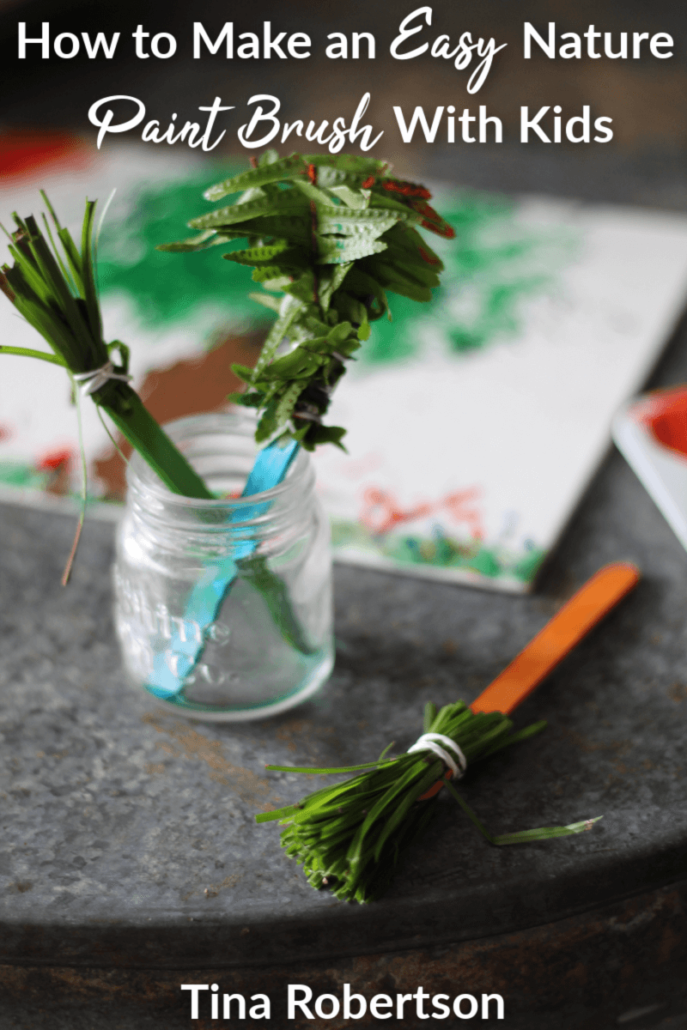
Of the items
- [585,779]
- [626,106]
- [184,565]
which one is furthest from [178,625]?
[626,106]

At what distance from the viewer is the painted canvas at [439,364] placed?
908mm

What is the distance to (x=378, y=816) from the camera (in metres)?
0.57

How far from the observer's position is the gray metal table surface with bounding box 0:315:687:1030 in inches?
22.5

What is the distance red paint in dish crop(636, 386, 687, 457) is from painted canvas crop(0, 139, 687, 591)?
0.05 metres

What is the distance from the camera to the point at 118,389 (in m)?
0.62

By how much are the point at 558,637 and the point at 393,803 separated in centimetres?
23

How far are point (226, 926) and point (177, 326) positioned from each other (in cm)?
77

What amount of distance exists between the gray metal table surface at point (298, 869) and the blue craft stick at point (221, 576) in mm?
67

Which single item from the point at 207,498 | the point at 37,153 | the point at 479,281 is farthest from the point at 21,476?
the point at 37,153

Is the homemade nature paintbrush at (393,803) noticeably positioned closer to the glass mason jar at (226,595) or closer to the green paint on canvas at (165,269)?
the glass mason jar at (226,595)

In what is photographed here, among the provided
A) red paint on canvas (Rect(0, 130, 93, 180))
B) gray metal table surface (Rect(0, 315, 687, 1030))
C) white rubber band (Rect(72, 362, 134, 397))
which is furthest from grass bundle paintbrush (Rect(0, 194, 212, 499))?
red paint on canvas (Rect(0, 130, 93, 180))

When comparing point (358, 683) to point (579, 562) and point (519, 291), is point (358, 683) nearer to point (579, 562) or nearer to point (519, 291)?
point (579, 562)

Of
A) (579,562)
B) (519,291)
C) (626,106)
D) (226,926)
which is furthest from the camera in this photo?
(626,106)

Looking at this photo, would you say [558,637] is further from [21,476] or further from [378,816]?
[21,476]
